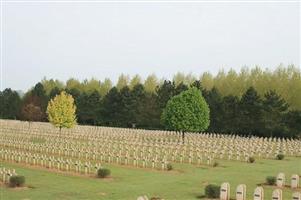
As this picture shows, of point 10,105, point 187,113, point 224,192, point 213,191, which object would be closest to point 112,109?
point 10,105

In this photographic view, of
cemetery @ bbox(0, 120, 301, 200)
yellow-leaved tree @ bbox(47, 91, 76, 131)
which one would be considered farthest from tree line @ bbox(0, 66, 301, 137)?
cemetery @ bbox(0, 120, 301, 200)

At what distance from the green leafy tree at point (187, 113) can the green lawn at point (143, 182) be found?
20877 millimetres

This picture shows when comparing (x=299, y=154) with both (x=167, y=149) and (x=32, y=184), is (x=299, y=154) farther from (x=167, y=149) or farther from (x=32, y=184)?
(x=32, y=184)

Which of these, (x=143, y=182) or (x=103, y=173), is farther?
(x=103, y=173)

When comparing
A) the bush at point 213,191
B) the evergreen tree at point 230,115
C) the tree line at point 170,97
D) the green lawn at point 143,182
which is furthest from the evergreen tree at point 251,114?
the bush at point 213,191

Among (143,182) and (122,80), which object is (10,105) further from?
(143,182)

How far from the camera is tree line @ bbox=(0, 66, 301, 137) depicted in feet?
229

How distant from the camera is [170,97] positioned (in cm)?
8362

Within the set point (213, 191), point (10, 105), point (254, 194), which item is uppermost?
point (10, 105)

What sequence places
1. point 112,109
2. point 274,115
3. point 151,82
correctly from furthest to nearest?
point 151,82
point 112,109
point 274,115

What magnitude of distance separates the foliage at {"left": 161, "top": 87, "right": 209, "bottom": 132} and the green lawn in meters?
20.9

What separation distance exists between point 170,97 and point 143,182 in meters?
58.1

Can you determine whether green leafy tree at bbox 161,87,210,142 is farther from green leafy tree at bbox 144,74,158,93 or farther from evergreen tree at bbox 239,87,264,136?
green leafy tree at bbox 144,74,158,93

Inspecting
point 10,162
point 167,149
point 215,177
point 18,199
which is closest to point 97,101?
point 167,149
